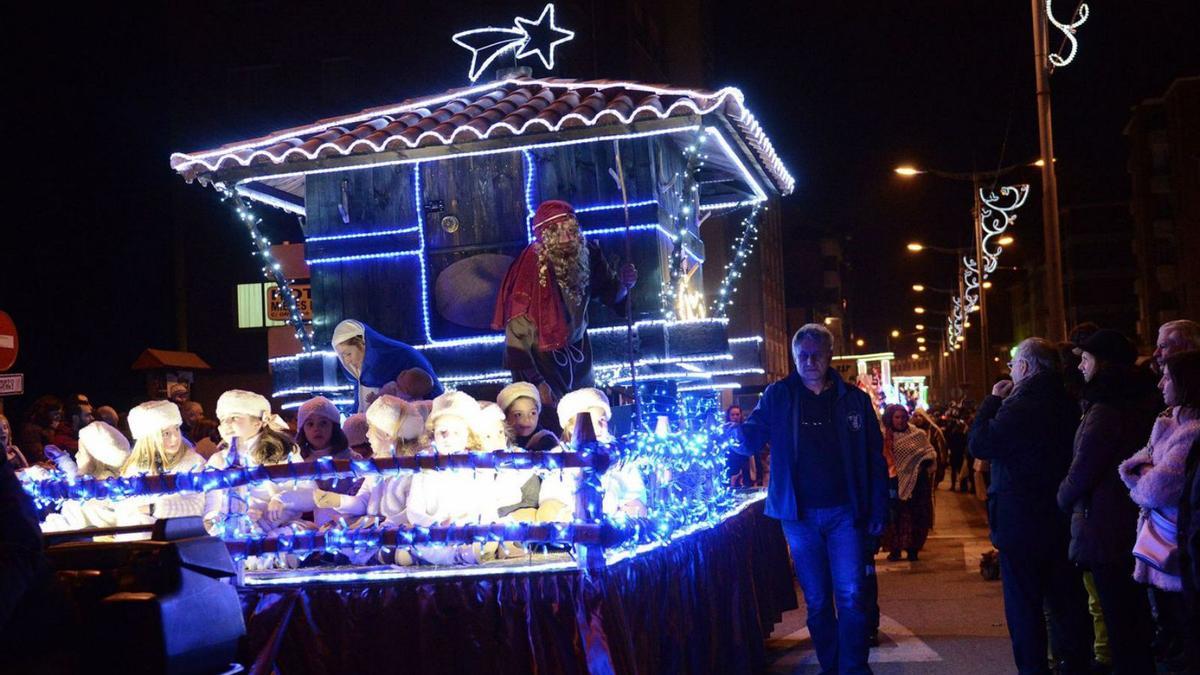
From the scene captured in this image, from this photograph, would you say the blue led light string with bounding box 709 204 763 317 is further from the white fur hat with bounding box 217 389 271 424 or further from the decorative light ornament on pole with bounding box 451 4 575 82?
the white fur hat with bounding box 217 389 271 424

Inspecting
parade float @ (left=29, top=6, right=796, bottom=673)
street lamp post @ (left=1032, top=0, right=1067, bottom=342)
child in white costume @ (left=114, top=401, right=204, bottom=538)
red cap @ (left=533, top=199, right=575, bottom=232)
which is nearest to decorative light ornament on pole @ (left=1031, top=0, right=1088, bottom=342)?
street lamp post @ (left=1032, top=0, right=1067, bottom=342)

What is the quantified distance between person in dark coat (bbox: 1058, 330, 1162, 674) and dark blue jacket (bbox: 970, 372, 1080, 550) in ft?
0.68

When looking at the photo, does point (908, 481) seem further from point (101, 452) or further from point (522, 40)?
point (101, 452)

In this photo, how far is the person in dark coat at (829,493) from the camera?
7934 millimetres

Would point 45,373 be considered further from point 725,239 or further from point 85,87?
point 725,239

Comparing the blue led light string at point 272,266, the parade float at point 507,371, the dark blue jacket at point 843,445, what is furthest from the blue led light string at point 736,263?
the dark blue jacket at point 843,445

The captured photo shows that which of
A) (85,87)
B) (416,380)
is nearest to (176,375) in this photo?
(85,87)

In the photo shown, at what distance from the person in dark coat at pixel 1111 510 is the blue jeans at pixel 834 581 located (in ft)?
4.24

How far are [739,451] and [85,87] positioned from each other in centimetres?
2355

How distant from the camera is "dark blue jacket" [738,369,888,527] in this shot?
7.97 metres

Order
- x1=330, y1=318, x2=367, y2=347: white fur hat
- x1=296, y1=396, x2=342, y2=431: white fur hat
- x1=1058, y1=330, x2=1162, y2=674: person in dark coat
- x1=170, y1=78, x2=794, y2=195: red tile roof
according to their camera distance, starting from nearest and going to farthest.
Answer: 1. x1=1058, y1=330, x2=1162, y2=674: person in dark coat
2. x1=296, y1=396, x2=342, y2=431: white fur hat
3. x1=330, y1=318, x2=367, y2=347: white fur hat
4. x1=170, y1=78, x2=794, y2=195: red tile roof

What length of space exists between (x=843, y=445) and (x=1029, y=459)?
118 centimetres

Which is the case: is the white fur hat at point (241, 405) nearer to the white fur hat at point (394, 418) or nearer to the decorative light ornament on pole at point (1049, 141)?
the white fur hat at point (394, 418)

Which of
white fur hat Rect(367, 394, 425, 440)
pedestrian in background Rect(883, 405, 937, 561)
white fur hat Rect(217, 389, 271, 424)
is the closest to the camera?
white fur hat Rect(367, 394, 425, 440)
